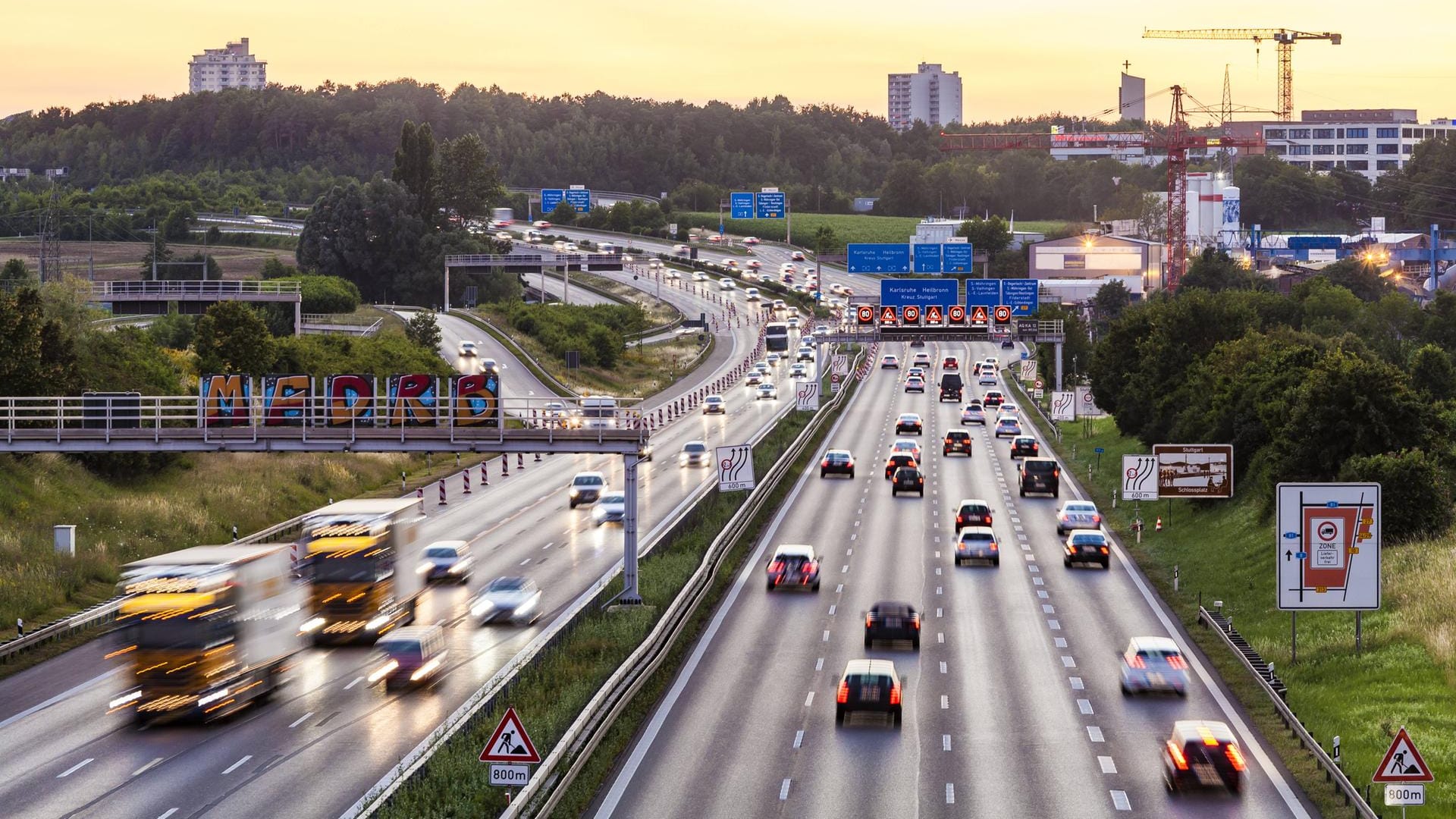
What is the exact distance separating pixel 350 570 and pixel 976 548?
22744 millimetres

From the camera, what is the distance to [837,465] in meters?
80.8

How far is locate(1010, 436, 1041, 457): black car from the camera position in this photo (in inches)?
3467

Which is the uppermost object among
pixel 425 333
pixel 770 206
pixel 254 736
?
pixel 770 206

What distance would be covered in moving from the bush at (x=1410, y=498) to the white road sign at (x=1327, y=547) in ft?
44.9

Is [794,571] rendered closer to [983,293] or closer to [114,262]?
[983,293]

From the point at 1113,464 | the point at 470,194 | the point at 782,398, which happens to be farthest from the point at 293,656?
the point at 470,194

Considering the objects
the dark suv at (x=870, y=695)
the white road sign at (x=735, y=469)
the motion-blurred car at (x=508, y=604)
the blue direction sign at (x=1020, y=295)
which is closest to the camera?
the dark suv at (x=870, y=695)

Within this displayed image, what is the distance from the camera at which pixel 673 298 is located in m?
194

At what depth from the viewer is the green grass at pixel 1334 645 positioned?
103 ft

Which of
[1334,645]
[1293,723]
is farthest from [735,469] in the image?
[1293,723]

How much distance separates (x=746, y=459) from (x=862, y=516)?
31.2ft

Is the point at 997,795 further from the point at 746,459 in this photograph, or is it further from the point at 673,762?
the point at 746,459

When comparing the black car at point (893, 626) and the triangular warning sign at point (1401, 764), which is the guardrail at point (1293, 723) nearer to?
the triangular warning sign at point (1401, 764)

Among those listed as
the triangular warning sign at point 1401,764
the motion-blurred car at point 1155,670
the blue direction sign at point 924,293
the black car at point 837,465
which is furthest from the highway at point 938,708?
the blue direction sign at point 924,293
